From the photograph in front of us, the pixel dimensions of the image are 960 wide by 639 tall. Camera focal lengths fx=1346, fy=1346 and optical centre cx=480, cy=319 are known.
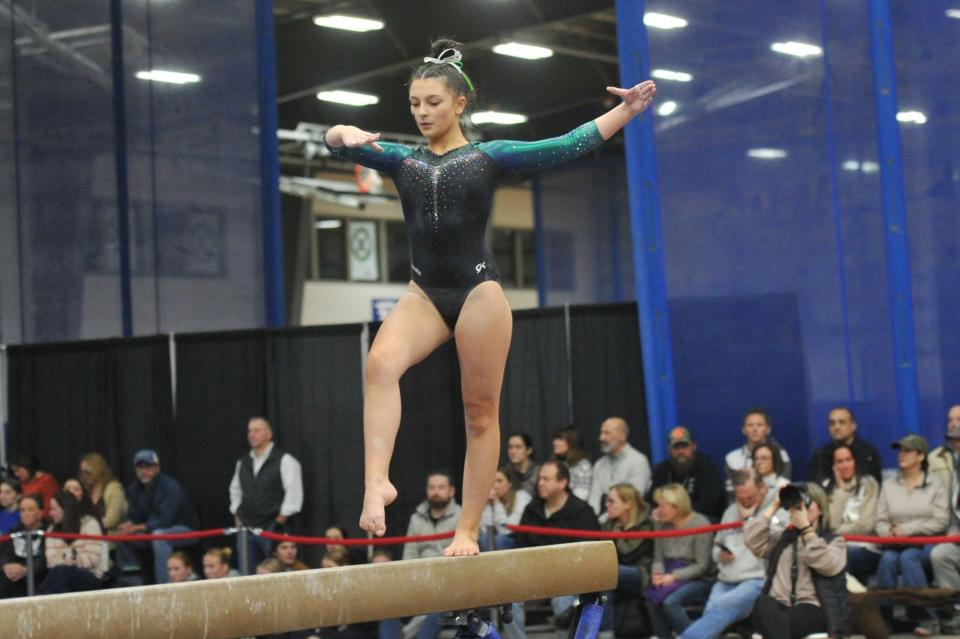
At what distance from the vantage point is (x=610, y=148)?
2305 centimetres

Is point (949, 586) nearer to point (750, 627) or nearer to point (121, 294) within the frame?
point (750, 627)

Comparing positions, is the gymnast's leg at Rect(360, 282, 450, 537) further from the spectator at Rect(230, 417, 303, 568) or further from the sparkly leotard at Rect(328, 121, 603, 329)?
the spectator at Rect(230, 417, 303, 568)

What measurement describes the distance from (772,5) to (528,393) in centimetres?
358

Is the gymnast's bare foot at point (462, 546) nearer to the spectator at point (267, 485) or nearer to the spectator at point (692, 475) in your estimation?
the spectator at point (692, 475)

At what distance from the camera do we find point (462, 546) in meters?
4.39

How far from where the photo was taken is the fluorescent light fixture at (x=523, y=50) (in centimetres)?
1742

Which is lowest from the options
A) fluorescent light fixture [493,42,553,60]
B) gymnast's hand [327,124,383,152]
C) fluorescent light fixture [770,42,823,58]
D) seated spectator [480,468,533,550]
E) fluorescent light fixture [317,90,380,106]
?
seated spectator [480,468,533,550]

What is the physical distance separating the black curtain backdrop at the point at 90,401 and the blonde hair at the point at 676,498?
16.4ft

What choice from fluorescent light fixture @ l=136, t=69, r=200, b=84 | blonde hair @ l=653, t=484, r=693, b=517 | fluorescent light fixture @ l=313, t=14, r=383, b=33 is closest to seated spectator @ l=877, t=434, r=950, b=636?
blonde hair @ l=653, t=484, r=693, b=517

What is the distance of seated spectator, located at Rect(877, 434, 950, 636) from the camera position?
8008 millimetres

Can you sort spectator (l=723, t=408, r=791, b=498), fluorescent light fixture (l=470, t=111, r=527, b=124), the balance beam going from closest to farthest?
the balance beam
spectator (l=723, t=408, r=791, b=498)
fluorescent light fixture (l=470, t=111, r=527, b=124)

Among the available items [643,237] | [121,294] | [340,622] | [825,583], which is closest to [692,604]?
[825,583]

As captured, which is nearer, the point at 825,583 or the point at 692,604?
the point at 825,583

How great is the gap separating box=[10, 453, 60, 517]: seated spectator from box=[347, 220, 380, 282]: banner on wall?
13801 millimetres
